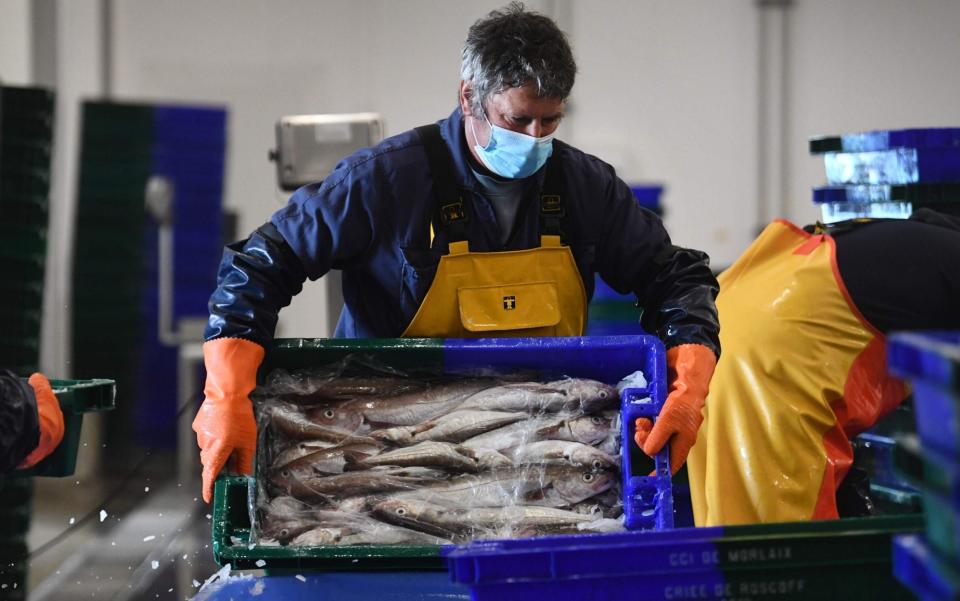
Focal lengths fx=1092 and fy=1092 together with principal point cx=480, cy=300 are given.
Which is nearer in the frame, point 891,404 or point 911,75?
point 891,404

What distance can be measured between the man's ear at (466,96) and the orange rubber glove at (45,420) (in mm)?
1172

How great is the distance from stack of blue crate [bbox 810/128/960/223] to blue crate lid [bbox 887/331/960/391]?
2334mm

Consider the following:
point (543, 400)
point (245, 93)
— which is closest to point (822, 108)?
point (245, 93)

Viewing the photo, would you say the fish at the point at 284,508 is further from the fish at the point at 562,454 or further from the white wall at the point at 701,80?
the white wall at the point at 701,80

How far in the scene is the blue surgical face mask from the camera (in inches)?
102

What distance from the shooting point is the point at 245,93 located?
7.90 meters

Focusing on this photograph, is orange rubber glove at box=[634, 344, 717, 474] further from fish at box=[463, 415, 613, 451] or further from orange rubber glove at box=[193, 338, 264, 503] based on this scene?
orange rubber glove at box=[193, 338, 264, 503]

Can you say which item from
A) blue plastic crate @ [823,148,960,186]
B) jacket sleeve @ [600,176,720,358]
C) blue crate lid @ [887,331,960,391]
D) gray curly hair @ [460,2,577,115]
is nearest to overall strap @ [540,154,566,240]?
jacket sleeve @ [600,176,720,358]

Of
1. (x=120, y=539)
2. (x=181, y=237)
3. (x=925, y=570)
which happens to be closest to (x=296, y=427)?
(x=925, y=570)

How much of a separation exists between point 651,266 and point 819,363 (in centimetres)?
59

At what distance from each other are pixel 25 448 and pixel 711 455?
1.82 m

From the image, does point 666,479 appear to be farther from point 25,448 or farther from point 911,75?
point 911,75

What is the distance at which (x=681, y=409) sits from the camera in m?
2.38

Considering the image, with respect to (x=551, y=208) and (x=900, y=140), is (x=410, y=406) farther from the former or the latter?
(x=900, y=140)
